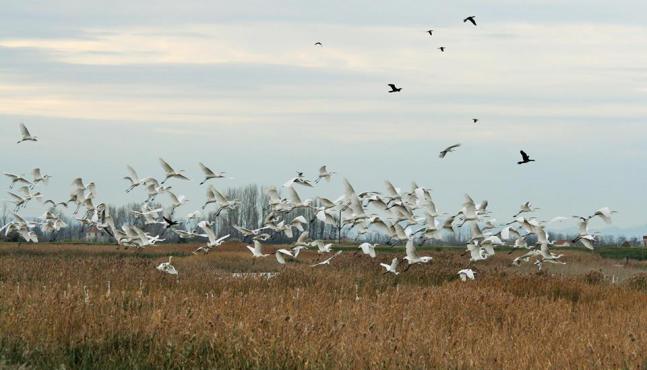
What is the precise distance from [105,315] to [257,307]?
6.65ft

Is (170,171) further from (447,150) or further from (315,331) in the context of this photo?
(315,331)

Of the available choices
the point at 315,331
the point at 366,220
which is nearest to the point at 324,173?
the point at 366,220

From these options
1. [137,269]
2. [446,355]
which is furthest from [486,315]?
[137,269]

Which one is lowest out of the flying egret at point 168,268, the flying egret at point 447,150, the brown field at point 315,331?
the flying egret at point 168,268

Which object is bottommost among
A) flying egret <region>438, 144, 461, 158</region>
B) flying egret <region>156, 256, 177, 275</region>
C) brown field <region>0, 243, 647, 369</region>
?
flying egret <region>156, 256, 177, 275</region>

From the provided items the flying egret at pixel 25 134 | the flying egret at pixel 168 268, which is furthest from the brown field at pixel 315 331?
the flying egret at pixel 25 134

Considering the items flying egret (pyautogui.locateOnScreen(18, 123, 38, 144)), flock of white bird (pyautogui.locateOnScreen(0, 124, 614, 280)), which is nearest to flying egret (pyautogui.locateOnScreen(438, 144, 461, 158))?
flock of white bird (pyautogui.locateOnScreen(0, 124, 614, 280))

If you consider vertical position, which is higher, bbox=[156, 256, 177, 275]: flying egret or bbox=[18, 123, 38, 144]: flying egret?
bbox=[18, 123, 38, 144]: flying egret

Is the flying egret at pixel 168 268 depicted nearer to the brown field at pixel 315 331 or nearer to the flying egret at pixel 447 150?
the brown field at pixel 315 331

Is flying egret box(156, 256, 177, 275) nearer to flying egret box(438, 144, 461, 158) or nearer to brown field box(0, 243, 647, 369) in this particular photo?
brown field box(0, 243, 647, 369)

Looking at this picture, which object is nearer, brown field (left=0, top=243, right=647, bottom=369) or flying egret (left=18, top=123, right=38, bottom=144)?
brown field (left=0, top=243, right=647, bottom=369)

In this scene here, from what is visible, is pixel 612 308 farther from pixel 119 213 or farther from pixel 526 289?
pixel 119 213

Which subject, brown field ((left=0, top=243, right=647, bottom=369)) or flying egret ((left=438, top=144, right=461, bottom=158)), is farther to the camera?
flying egret ((left=438, top=144, right=461, bottom=158))

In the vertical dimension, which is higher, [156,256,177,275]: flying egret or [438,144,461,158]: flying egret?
[438,144,461,158]: flying egret
